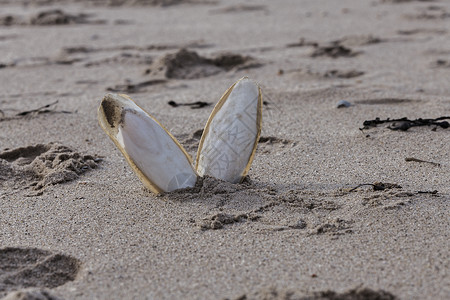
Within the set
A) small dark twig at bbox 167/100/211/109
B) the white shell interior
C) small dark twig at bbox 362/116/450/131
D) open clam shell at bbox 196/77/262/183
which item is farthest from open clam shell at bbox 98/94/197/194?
small dark twig at bbox 167/100/211/109

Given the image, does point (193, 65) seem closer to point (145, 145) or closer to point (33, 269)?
point (145, 145)

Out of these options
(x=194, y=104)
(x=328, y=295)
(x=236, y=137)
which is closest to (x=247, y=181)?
(x=236, y=137)

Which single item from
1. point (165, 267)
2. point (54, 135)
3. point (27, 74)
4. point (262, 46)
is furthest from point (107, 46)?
point (165, 267)

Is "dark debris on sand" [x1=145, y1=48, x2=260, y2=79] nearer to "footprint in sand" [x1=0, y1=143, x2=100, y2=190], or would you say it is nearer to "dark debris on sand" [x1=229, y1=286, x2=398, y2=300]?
"footprint in sand" [x1=0, y1=143, x2=100, y2=190]

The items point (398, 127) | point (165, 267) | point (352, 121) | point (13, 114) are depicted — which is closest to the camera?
point (165, 267)

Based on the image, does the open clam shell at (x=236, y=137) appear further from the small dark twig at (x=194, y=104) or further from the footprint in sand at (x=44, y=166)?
the small dark twig at (x=194, y=104)

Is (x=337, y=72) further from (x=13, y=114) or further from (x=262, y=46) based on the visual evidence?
(x=13, y=114)
